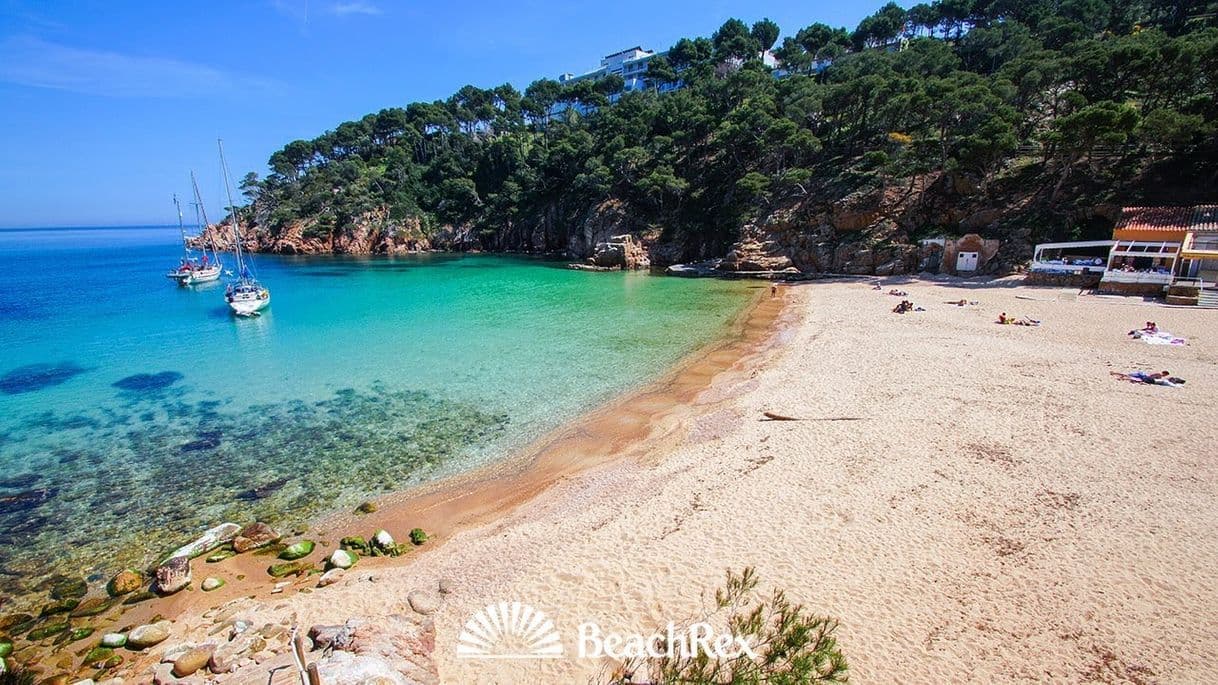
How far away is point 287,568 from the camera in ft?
33.3

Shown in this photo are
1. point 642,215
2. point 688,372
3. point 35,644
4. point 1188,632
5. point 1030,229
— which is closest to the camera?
point 1188,632

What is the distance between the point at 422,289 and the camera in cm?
4784

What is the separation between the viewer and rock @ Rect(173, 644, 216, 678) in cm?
718

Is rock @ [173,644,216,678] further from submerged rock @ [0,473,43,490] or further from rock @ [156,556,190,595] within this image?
submerged rock @ [0,473,43,490]

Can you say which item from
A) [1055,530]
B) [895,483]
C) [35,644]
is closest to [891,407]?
[895,483]

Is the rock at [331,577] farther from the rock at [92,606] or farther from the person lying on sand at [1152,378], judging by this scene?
the person lying on sand at [1152,378]

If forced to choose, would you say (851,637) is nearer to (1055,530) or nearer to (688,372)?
(1055,530)

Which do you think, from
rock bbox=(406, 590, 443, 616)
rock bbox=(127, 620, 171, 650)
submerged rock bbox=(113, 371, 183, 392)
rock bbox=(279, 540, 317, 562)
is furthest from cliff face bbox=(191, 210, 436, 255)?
rock bbox=(406, 590, 443, 616)

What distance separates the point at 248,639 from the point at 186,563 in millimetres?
3598

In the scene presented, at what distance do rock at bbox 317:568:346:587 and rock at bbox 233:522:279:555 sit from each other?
239 centimetres

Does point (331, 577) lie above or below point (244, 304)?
below

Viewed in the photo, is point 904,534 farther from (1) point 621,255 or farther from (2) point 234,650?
(1) point 621,255

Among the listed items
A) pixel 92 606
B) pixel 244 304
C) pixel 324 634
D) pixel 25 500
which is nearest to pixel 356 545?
pixel 324 634

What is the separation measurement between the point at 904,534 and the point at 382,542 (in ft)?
35.2
